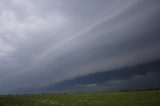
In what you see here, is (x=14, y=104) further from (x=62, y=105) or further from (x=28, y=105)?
(x=62, y=105)

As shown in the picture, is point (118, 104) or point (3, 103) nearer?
point (118, 104)

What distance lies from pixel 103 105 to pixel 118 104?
5101mm

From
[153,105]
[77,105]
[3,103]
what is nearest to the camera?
[153,105]

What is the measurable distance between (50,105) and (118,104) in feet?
76.0

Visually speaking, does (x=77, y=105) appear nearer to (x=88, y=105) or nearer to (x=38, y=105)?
(x=88, y=105)

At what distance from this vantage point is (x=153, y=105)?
67.9 meters

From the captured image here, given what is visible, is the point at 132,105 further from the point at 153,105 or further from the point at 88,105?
the point at 88,105

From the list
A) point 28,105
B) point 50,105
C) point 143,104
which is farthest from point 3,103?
point 143,104

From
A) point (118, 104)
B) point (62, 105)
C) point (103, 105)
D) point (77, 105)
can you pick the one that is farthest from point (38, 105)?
point (118, 104)

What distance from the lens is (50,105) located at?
73.7 m

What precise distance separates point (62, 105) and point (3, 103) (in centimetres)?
2229

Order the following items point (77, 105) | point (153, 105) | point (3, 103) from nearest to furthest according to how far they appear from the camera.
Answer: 1. point (153, 105)
2. point (77, 105)
3. point (3, 103)

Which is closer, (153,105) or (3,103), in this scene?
(153,105)

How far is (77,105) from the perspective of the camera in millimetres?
72562
